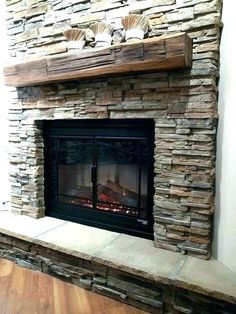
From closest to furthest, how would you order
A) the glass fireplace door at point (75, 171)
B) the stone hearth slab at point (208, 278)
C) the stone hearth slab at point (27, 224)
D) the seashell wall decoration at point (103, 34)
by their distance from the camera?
1. the stone hearth slab at point (208, 278)
2. the seashell wall decoration at point (103, 34)
3. the stone hearth slab at point (27, 224)
4. the glass fireplace door at point (75, 171)

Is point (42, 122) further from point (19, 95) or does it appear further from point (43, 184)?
point (43, 184)

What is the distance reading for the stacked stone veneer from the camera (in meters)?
1.55

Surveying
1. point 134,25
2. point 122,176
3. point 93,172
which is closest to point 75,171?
point 93,172

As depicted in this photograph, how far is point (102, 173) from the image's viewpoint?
2.18 metres

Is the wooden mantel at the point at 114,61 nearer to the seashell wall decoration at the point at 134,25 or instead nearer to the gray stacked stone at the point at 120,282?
the seashell wall decoration at the point at 134,25

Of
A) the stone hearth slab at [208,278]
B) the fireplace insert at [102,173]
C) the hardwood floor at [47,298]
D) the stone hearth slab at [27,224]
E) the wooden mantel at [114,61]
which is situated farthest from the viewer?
the stone hearth slab at [27,224]

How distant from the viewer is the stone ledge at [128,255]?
1414mm

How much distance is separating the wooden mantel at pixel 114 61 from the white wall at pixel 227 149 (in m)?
0.23

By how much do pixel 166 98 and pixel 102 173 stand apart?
33.4 inches

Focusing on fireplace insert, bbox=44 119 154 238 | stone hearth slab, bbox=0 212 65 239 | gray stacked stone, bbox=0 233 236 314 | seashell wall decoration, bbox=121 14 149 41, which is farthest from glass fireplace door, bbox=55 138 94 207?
seashell wall decoration, bbox=121 14 149 41

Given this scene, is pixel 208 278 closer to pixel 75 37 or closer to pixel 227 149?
pixel 227 149

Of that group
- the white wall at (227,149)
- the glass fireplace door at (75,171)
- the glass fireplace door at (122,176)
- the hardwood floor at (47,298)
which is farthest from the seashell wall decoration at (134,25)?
the hardwood floor at (47,298)

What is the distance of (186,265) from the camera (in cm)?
157

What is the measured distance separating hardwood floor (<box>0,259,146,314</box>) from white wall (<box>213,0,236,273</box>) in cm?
68
